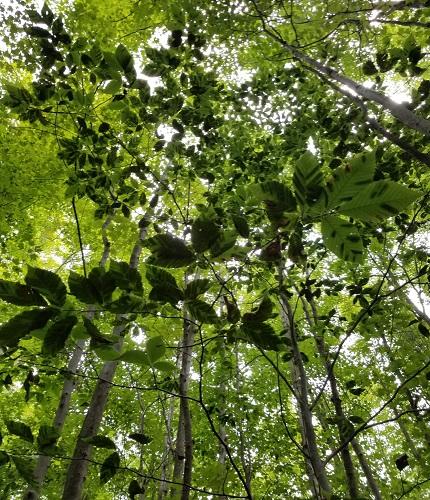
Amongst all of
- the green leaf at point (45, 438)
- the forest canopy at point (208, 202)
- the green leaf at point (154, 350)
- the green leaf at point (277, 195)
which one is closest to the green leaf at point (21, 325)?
the forest canopy at point (208, 202)

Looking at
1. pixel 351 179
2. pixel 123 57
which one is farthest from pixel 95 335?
pixel 123 57

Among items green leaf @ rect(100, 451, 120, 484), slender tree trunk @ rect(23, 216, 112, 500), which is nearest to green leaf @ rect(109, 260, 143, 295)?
green leaf @ rect(100, 451, 120, 484)

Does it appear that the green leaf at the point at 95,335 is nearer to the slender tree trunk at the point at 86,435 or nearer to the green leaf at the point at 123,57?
the green leaf at the point at 123,57

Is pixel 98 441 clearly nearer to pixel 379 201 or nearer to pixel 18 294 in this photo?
pixel 18 294

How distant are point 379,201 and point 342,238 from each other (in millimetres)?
133

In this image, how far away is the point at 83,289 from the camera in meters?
0.71

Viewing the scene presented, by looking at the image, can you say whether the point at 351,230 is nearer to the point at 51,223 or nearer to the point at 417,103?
the point at 417,103

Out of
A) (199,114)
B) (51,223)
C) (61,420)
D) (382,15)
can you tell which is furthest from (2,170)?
(382,15)

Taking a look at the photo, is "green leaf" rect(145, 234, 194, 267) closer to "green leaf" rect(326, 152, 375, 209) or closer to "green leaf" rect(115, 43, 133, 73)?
"green leaf" rect(326, 152, 375, 209)

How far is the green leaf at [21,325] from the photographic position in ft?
2.07

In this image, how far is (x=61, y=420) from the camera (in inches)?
229

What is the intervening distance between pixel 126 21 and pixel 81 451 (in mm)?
6995

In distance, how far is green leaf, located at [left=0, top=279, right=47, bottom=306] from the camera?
0.64 meters

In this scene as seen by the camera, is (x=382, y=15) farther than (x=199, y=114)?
Yes
